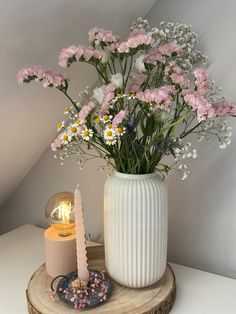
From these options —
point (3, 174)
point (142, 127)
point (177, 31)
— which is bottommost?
point (3, 174)

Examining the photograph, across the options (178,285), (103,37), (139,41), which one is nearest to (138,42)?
(139,41)

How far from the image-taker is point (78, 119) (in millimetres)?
867

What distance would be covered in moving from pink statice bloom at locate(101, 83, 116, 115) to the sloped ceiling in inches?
10.9

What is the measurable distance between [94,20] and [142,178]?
52cm

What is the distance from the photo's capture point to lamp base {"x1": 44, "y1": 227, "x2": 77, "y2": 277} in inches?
40.9

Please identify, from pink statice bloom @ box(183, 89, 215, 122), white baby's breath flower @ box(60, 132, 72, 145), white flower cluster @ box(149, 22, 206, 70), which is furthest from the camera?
white flower cluster @ box(149, 22, 206, 70)

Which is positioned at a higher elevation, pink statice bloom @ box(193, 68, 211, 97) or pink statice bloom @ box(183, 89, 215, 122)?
pink statice bloom @ box(193, 68, 211, 97)

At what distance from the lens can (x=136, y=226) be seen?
0.93m

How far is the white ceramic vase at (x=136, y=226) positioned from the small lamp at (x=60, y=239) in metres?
0.14

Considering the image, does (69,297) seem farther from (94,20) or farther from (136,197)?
(94,20)

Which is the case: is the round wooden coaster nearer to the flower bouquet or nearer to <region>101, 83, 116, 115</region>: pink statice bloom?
the flower bouquet

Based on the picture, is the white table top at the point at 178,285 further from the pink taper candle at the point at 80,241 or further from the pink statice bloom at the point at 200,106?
the pink statice bloom at the point at 200,106

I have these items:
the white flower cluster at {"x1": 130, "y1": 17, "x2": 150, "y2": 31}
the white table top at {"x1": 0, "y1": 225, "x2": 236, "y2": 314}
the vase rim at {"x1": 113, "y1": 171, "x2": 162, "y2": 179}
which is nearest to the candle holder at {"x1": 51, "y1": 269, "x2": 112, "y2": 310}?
the white table top at {"x1": 0, "y1": 225, "x2": 236, "y2": 314}

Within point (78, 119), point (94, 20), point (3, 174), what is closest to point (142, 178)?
point (78, 119)
